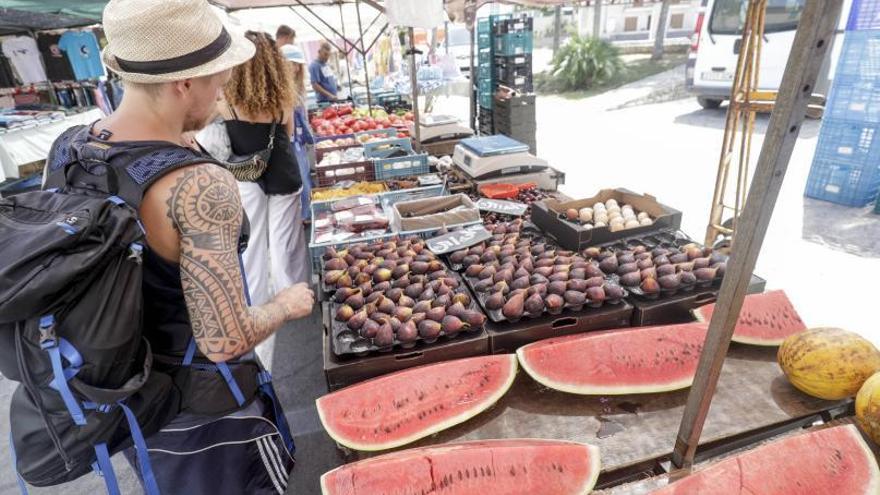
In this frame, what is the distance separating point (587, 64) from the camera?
20.5 meters

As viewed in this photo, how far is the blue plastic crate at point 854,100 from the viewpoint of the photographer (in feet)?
19.3

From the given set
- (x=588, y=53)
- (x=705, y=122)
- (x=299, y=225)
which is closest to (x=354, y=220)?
(x=299, y=225)

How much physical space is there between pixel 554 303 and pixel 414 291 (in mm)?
645

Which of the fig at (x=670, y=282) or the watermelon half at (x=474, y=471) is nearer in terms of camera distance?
the watermelon half at (x=474, y=471)

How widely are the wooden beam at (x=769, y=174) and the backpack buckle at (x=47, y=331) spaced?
172 cm

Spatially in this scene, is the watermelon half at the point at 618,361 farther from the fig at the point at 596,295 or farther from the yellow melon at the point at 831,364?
the yellow melon at the point at 831,364

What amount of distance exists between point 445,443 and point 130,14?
1.69 m

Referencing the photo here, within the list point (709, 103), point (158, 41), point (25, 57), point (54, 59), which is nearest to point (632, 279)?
point (158, 41)

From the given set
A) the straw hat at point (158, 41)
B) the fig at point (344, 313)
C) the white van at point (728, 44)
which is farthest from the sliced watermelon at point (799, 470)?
the white van at point (728, 44)

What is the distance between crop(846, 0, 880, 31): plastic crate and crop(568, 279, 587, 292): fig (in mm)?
6290

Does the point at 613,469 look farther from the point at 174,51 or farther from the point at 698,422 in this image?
the point at 174,51

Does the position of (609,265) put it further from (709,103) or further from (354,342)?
(709,103)

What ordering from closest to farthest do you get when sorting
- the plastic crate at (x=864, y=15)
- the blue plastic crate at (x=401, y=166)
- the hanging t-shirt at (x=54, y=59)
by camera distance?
1. the blue plastic crate at (x=401, y=166)
2. the plastic crate at (x=864, y=15)
3. the hanging t-shirt at (x=54, y=59)

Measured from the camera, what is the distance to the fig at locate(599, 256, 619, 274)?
241 centimetres
